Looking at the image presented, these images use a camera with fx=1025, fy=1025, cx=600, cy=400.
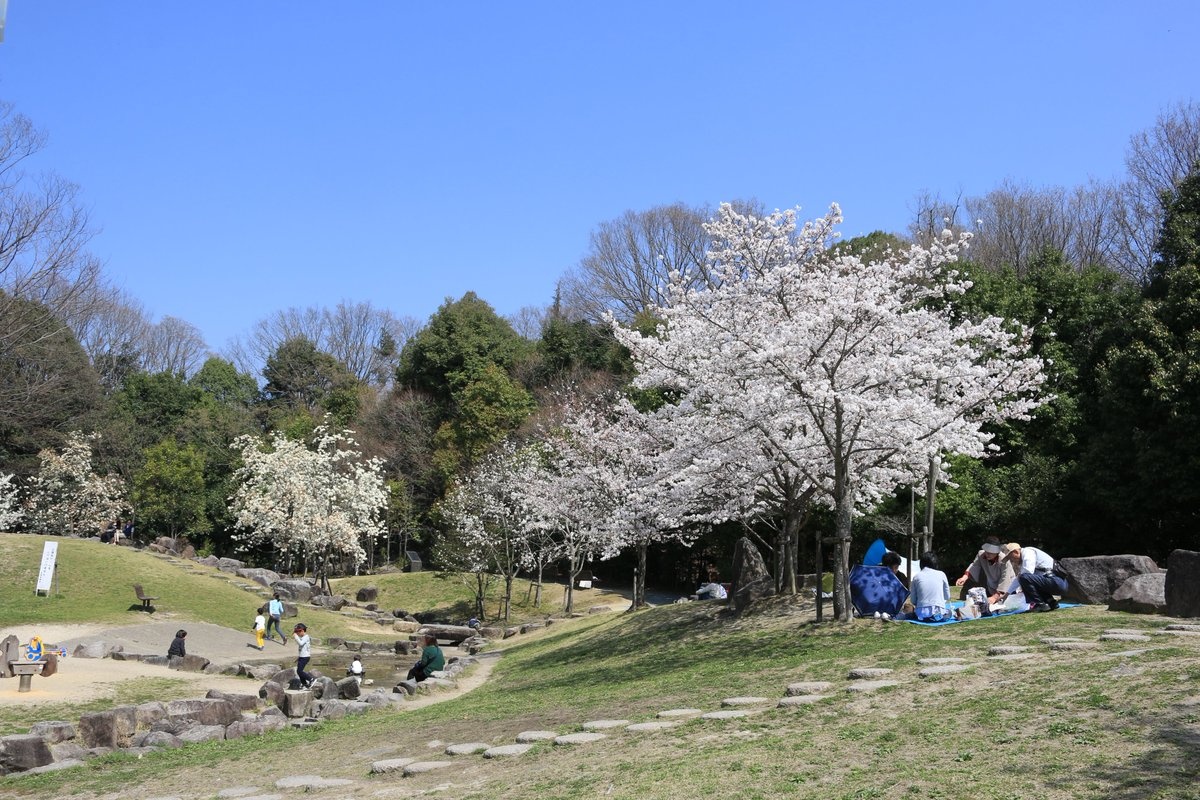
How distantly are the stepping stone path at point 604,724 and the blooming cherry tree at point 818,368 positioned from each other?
5791 millimetres

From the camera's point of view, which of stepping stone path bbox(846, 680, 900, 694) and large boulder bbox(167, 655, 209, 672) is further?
large boulder bbox(167, 655, 209, 672)

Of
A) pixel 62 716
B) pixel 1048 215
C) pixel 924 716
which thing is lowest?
pixel 62 716

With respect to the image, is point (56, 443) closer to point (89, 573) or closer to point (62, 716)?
point (89, 573)

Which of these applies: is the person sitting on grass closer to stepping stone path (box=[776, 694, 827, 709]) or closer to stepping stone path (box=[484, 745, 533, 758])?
stepping stone path (box=[484, 745, 533, 758])

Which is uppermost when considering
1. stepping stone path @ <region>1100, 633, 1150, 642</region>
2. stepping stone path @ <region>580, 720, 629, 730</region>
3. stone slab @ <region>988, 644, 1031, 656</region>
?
stepping stone path @ <region>1100, 633, 1150, 642</region>

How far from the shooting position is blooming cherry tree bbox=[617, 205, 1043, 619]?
14.8 m

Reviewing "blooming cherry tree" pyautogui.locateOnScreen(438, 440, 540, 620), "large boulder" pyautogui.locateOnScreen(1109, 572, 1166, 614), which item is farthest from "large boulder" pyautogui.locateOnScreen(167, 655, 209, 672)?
"large boulder" pyautogui.locateOnScreen(1109, 572, 1166, 614)

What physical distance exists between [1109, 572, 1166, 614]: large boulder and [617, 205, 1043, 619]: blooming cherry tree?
354 centimetres

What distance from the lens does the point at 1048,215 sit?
40.1m

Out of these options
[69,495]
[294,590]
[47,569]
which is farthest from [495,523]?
[69,495]

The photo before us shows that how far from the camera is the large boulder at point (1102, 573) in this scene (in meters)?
13.7

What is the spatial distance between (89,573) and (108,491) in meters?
16.4

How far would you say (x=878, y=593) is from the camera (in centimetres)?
1538

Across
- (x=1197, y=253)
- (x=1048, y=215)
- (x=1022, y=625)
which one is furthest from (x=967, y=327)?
(x=1048, y=215)
